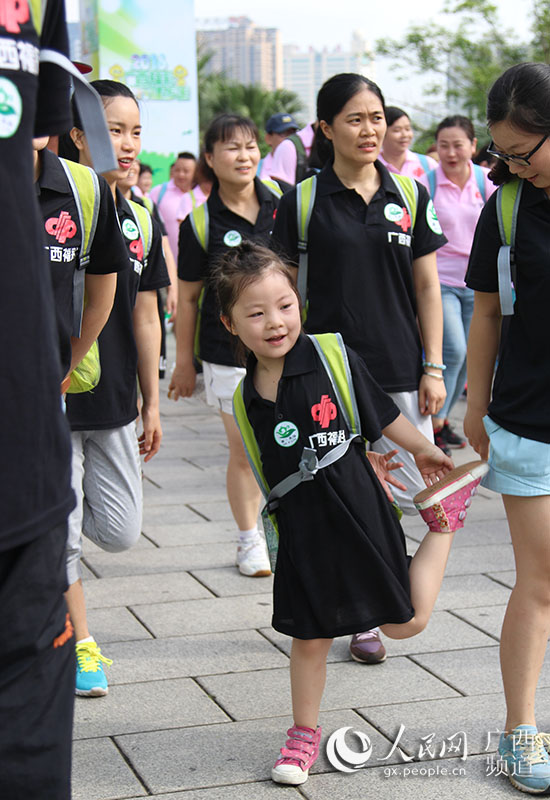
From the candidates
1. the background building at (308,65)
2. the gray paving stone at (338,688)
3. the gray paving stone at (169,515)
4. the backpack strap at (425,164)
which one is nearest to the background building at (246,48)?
the background building at (308,65)

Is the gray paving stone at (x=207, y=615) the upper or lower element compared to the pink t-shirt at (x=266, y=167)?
lower

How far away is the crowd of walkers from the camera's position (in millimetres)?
1642

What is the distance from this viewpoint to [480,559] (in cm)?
492

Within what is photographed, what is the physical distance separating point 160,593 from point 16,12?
3229 millimetres

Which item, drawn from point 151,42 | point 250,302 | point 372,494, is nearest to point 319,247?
point 250,302

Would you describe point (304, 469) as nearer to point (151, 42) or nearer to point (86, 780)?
point (86, 780)

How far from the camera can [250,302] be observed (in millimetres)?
2977

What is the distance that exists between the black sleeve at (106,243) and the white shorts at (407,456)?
1.24 m

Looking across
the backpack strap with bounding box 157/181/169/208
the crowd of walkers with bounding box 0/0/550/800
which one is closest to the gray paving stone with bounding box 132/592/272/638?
the crowd of walkers with bounding box 0/0/550/800

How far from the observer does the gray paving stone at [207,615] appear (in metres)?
4.10

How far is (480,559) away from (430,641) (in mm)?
1090

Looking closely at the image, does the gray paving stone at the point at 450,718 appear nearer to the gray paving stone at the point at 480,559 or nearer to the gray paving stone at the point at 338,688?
the gray paving stone at the point at 338,688

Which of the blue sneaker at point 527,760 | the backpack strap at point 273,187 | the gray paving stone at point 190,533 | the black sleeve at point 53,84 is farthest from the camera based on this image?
the gray paving stone at point 190,533

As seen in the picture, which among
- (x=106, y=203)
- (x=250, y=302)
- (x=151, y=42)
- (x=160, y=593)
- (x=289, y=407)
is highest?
(x=151, y=42)
